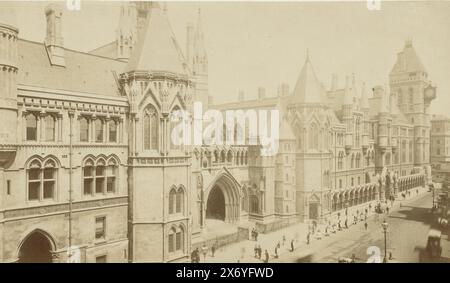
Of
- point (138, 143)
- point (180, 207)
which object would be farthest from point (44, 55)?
point (180, 207)

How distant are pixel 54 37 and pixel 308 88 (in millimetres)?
26553

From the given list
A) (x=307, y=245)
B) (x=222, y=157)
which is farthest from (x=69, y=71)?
(x=307, y=245)

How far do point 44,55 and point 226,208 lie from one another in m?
21.9

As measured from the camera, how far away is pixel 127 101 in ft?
A: 73.4

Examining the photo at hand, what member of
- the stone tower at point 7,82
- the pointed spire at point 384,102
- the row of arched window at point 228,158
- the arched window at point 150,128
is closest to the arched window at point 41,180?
the stone tower at point 7,82

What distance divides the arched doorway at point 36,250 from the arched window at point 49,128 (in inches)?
218

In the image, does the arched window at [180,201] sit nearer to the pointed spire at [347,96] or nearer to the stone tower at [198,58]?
the stone tower at [198,58]

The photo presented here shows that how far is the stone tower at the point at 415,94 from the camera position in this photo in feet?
153

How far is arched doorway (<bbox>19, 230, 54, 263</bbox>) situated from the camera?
19.9 meters

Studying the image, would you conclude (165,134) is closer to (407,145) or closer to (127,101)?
(127,101)

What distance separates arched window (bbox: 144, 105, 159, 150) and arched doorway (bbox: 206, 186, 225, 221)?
16.0 m

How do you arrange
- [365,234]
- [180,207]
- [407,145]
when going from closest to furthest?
[180,207] < [365,234] < [407,145]

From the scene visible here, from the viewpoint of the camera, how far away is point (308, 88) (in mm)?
39312

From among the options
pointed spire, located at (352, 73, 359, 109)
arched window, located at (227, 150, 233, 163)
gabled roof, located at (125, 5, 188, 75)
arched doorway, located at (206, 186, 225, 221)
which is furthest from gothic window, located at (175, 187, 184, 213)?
pointed spire, located at (352, 73, 359, 109)
